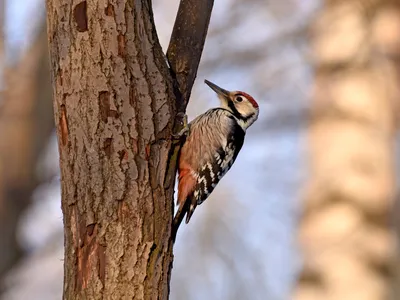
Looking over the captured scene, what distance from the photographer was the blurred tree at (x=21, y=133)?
4293 mm

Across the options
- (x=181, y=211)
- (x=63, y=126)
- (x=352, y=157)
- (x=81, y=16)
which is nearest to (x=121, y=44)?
(x=81, y=16)

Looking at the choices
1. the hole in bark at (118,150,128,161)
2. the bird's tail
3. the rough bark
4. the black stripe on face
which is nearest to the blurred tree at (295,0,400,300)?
the black stripe on face

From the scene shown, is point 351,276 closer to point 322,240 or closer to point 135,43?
point 322,240

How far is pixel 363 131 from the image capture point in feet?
15.1

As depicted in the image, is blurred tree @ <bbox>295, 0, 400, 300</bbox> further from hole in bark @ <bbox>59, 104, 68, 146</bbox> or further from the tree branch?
hole in bark @ <bbox>59, 104, 68, 146</bbox>

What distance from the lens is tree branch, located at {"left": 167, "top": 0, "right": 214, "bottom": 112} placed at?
7.93 feet

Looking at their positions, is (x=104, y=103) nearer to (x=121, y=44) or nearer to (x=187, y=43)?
(x=121, y=44)

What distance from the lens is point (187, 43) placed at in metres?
2.51

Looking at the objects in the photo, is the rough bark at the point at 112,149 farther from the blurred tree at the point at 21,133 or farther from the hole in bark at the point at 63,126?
the blurred tree at the point at 21,133

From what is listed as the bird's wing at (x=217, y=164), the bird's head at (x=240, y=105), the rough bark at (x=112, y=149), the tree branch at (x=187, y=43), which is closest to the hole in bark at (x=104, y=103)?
the rough bark at (x=112, y=149)

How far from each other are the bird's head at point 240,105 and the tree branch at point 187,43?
0.94 m

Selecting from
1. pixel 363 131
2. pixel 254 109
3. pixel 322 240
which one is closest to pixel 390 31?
pixel 363 131

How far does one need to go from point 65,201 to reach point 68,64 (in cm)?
42

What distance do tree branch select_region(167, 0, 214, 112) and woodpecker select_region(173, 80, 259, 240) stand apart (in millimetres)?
231
